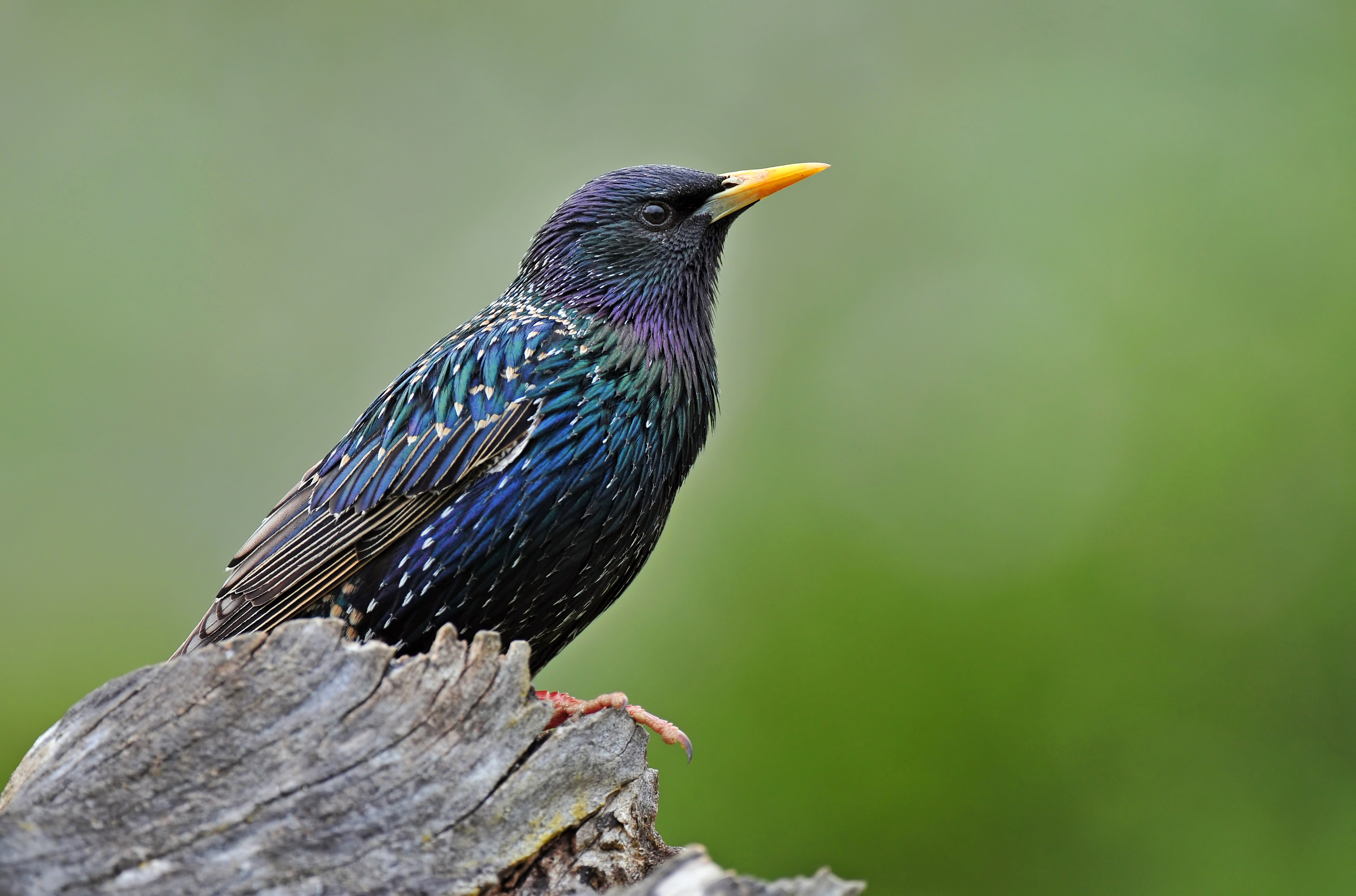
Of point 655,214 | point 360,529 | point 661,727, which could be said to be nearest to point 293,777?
point 661,727

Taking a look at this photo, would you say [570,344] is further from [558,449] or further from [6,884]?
[6,884]

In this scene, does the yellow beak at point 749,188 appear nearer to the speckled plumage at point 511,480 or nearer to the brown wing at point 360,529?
the speckled plumage at point 511,480

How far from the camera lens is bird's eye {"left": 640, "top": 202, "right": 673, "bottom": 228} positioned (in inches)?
148

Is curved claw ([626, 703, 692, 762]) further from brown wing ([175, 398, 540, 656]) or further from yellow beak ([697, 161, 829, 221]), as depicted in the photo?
yellow beak ([697, 161, 829, 221])

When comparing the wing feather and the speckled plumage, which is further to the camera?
the wing feather

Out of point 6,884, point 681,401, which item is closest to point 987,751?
point 681,401

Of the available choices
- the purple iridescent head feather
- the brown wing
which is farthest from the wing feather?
the purple iridescent head feather

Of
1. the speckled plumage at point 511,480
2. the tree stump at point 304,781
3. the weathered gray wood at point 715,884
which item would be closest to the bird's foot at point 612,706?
the speckled plumage at point 511,480

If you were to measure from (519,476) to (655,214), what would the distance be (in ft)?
3.76

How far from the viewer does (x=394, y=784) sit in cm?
218

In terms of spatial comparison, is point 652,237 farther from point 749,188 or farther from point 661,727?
point 661,727

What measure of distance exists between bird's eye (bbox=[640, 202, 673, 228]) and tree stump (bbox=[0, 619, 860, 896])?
6.21 ft

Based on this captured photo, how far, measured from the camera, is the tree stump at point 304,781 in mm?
2027

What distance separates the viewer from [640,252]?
12.2 ft
